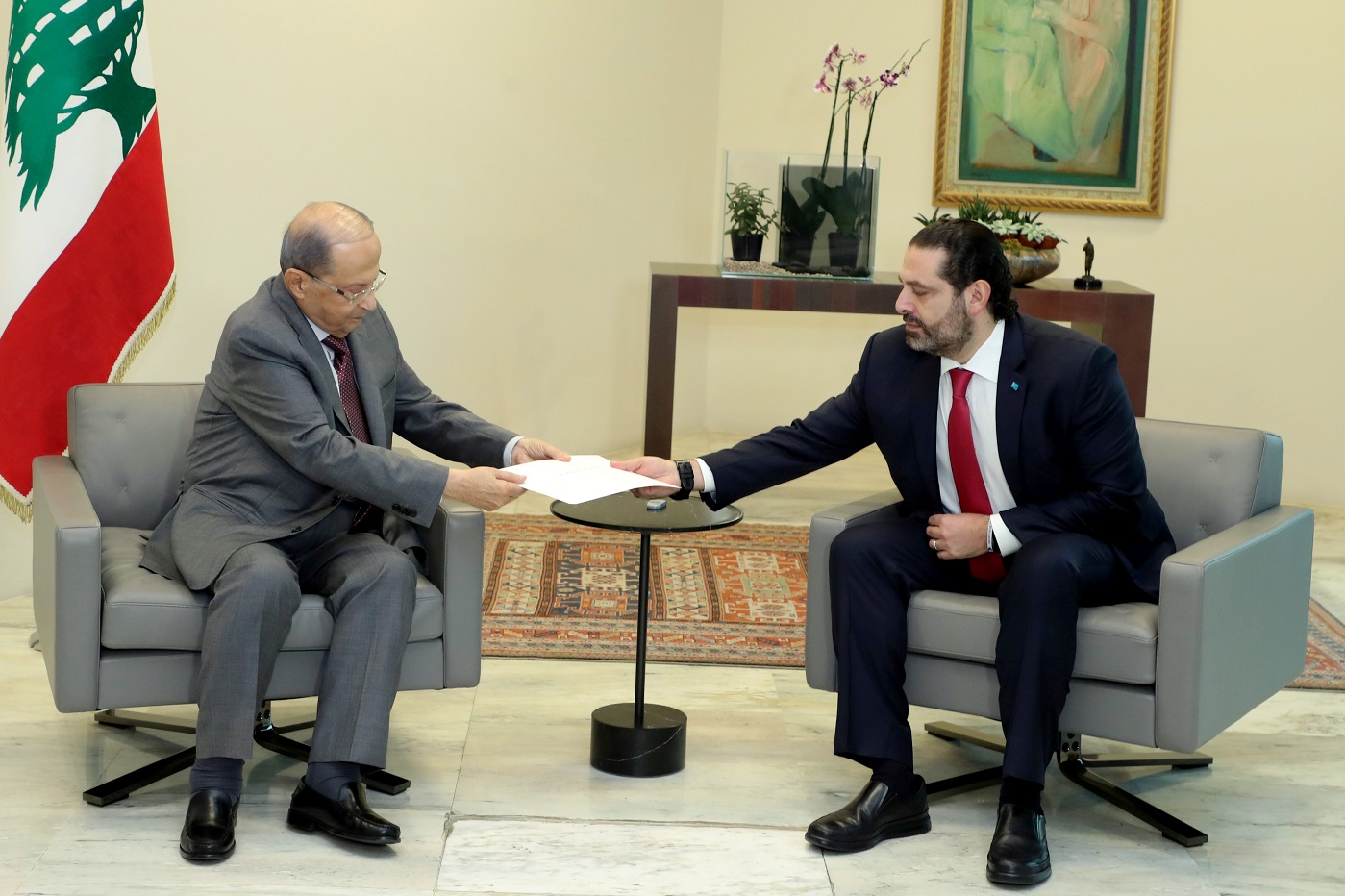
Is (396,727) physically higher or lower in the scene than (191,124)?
lower

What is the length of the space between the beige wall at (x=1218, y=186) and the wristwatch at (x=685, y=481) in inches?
152

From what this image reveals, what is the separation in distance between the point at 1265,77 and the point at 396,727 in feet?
16.1

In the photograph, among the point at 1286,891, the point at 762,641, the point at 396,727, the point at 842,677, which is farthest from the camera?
the point at 762,641

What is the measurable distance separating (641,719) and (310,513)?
0.82m

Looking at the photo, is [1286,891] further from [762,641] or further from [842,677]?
[762,641]

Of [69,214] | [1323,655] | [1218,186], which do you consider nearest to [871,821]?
[1323,655]

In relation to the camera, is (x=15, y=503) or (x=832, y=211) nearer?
(x=15, y=503)

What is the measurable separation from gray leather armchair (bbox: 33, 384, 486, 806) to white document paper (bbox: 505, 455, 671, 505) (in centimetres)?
15

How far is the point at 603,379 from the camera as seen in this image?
6598mm

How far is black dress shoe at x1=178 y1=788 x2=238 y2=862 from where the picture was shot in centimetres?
259

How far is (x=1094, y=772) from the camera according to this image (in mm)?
3158

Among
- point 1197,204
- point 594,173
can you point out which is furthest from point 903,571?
point 1197,204

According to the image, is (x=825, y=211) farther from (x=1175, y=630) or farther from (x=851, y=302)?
(x=1175, y=630)

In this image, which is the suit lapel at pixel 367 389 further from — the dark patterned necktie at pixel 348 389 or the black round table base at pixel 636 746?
the black round table base at pixel 636 746
